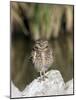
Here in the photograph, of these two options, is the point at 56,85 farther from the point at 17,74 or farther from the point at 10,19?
the point at 10,19

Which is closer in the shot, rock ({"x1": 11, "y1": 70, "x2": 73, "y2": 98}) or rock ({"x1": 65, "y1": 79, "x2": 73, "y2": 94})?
rock ({"x1": 11, "y1": 70, "x2": 73, "y2": 98})

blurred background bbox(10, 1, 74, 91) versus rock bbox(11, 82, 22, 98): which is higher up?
blurred background bbox(10, 1, 74, 91)

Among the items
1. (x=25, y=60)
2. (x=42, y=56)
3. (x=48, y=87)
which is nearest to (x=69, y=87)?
(x=48, y=87)

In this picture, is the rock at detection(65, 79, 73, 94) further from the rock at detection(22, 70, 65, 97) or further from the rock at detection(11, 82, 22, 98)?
the rock at detection(11, 82, 22, 98)

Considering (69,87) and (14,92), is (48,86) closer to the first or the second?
(69,87)

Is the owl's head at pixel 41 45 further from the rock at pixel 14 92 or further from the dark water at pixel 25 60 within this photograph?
the rock at pixel 14 92

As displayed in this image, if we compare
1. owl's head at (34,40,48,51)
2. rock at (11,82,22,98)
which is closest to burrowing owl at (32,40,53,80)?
owl's head at (34,40,48,51)

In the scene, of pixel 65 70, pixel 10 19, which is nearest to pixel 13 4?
pixel 10 19
